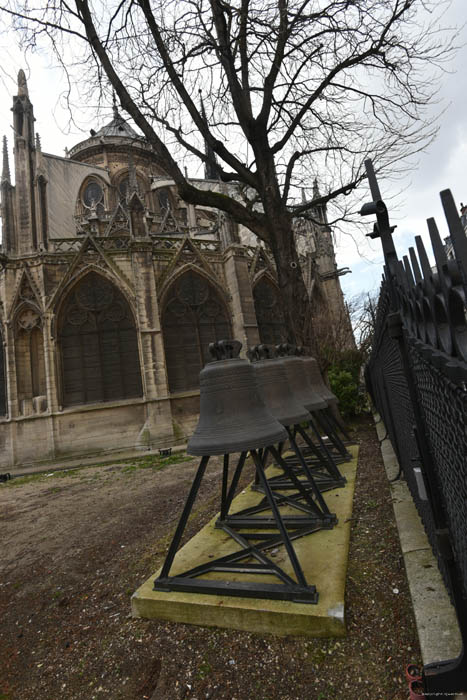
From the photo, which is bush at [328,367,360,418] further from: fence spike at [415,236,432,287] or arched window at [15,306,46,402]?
arched window at [15,306,46,402]

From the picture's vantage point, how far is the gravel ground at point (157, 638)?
1764mm

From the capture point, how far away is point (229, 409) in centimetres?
281

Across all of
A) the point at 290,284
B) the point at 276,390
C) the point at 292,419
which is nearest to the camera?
the point at 292,419

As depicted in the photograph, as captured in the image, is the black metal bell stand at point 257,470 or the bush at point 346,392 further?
the bush at point 346,392

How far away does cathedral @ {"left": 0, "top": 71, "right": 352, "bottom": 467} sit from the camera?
12.4m

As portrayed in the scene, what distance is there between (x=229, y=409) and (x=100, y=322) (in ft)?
39.0

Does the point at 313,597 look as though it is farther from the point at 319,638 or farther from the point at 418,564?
the point at 418,564

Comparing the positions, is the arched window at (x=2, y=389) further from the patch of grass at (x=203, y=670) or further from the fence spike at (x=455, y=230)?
the fence spike at (x=455, y=230)

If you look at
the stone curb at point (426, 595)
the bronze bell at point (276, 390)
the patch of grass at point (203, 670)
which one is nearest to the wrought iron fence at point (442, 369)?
the stone curb at point (426, 595)

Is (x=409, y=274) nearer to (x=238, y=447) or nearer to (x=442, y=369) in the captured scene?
(x=442, y=369)

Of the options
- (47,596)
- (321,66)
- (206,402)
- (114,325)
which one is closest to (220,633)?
(206,402)

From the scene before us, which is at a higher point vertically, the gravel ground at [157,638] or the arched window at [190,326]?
the arched window at [190,326]

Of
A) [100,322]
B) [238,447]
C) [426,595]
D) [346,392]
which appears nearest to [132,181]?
[100,322]

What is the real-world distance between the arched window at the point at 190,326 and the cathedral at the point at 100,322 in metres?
0.04
